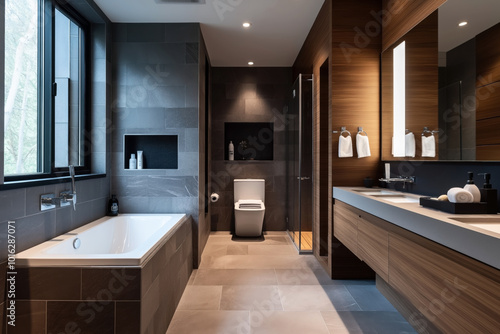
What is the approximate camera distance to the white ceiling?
5.02 feet

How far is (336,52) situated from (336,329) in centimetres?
222

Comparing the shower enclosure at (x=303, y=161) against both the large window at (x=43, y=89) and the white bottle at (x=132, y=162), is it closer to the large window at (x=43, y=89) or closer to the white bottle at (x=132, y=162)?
the white bottle at (x=132, y=162)

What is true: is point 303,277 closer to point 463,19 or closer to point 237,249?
point 237,249

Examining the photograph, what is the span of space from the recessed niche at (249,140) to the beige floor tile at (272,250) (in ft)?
4.88

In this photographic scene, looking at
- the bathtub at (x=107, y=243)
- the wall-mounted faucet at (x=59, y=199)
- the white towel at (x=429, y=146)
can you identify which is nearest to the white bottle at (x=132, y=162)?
the bathtub at (x=107, y=243)

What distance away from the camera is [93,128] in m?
2.94

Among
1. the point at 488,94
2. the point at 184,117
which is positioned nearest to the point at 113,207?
the point at 184,117

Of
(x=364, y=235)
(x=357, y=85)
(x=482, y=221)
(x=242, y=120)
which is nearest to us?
(x=482, y=221)

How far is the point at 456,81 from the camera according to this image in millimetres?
1794

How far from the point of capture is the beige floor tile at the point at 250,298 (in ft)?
7.41

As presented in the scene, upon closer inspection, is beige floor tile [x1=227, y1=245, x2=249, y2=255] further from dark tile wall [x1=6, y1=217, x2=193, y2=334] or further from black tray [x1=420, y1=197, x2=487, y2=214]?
black tray [x1=420, y1=197, x2=487, y2=214]

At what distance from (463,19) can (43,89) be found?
112 inches

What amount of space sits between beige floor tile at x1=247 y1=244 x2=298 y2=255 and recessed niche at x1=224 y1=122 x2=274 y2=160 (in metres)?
1.49

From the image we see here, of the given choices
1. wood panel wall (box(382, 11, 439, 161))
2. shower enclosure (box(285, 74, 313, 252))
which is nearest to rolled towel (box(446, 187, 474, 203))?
wood panel wall (box(382, 11, 439, 161))
